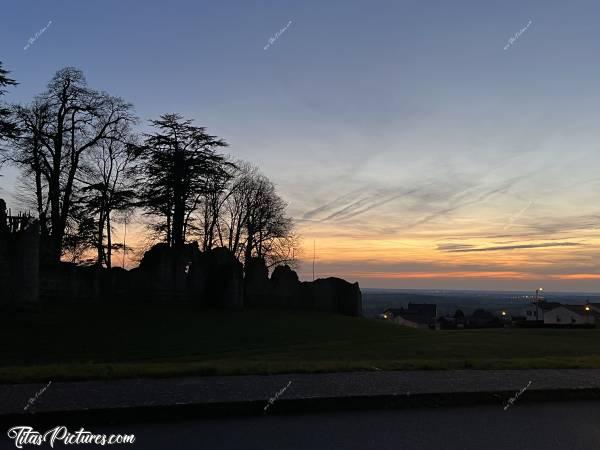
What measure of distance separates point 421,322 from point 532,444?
122m

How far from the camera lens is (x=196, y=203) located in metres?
54.0

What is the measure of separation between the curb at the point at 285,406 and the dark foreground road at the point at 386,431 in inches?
6.8

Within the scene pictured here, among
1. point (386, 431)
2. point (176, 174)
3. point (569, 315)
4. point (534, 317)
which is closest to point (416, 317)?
point (534, 317)

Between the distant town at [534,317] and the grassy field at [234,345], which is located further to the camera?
the distant town at [534,317]

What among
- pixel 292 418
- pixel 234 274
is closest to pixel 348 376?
pixel 292 418

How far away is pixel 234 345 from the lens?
95.6 feet

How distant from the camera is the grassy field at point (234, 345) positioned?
1055 centimetres

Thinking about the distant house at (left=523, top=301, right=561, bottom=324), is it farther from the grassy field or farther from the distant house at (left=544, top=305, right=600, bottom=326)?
the grassy field

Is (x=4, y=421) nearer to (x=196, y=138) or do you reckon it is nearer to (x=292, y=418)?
(x=292, y=418)

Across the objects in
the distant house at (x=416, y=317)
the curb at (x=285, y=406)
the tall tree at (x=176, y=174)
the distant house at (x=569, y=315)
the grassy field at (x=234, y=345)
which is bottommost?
the distant house at (x=416, y=317)

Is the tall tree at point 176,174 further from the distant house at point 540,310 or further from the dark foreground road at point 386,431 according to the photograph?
the distant house at point 540,310

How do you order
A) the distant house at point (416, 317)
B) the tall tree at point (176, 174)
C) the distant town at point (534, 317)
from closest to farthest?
the tall tree at point (176, 174), the distant town at point (534, 317), the distant house at point (416, 317)

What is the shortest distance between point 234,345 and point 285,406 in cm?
2235

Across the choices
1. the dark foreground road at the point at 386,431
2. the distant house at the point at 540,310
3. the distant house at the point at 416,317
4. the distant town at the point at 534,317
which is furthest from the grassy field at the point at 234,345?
the distant house at the point at 416,317
